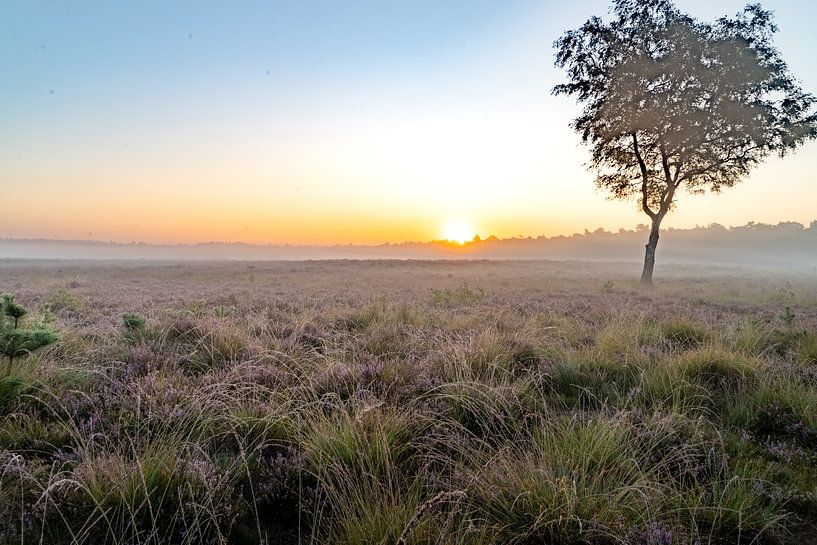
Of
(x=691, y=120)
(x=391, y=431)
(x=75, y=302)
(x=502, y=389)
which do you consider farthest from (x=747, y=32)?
(x=75, y=302)

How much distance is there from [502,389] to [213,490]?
108 inches

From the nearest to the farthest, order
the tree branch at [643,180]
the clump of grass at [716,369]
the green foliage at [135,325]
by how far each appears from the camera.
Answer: the clump of grass at [716,369], the green foliage at [135,325], the tree branch at [643,180]

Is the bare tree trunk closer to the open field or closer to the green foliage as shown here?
the open field

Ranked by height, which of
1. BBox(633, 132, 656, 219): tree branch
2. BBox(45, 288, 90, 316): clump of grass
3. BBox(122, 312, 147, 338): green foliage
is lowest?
BBox(45, 288, 90, 316): clump of grass

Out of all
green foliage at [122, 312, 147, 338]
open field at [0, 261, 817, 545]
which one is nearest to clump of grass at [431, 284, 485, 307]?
open field at [0, 261, 817, 545]

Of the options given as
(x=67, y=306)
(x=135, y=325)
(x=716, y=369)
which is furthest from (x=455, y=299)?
(x=67, y=306)

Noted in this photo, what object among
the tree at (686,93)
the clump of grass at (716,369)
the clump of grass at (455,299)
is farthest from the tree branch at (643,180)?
the clump of grass at (716,369)

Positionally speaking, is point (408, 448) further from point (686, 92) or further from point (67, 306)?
point (686, 92)

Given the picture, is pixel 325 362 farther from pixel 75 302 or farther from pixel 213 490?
pixel 75 302

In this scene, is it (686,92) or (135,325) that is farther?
(686,92)

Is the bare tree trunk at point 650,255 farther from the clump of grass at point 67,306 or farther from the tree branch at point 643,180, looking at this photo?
the clump of grass at point 67,306

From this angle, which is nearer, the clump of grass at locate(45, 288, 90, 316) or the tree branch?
the clump of grass at locate(45, 288, 90, 316)

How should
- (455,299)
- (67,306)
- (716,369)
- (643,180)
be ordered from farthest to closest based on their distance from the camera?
(643,180), (455,299), (67,306), (716,369)

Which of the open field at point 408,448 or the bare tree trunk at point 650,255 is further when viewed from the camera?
the bare tree trunk at point 650,255
